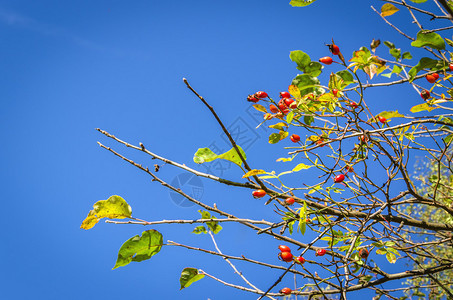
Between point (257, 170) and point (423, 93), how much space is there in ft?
3.26

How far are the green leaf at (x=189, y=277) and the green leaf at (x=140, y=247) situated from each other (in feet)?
0.62

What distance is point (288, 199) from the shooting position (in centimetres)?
130

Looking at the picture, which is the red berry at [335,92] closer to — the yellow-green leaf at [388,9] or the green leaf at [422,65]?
the green leaf at [422,65]

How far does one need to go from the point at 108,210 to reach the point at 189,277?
17.2 inches

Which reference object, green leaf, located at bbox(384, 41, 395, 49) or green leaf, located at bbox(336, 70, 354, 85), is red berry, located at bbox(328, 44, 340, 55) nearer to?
green leaf, located at bbox(336, 70, 354, 85)

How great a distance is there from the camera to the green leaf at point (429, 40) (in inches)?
50.6

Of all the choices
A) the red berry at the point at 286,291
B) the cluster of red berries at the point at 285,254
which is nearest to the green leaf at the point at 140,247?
the cluster of red berries at the point at 285,254

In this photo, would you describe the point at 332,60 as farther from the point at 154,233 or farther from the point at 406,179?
the point at 154,233

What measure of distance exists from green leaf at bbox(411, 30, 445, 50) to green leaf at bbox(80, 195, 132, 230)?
125 cm

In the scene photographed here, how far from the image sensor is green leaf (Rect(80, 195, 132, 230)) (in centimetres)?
122

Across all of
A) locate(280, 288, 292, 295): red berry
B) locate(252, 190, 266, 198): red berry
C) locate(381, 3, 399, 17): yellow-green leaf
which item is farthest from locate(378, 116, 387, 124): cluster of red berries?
locate(280, 288, 292, 295): red berry

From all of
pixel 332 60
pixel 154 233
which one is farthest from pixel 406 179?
pixel 154 233

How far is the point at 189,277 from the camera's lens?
1.39 meters

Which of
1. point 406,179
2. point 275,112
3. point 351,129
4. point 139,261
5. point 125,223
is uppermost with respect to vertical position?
point 275,112
